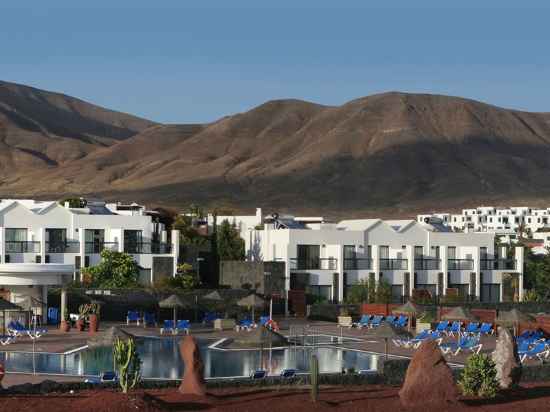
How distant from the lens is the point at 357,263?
216 feet

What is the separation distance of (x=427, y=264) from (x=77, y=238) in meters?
20.3

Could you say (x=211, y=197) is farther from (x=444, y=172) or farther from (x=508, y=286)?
(x=508, y=286)

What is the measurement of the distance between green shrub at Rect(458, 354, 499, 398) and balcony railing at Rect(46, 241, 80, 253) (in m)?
40.7

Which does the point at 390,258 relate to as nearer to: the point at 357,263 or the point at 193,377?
the point at 357,263

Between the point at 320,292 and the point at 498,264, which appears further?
the point at 498,264

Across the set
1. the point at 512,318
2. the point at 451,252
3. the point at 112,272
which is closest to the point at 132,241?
the point at 112,272

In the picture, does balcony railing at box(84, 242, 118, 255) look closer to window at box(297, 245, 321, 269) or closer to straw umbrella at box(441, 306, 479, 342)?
window at box(297, 245, 321, 269)

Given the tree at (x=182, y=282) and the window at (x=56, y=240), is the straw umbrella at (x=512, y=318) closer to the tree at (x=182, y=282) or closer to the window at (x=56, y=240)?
the tree at (x=182, y=282)

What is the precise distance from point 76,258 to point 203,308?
34.8 ft

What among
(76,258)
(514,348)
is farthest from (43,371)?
Answer: (76,258)

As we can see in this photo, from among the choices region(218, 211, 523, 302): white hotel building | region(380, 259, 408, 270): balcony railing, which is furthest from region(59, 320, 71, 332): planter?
region(380, 259, 408, 270): balcony railing

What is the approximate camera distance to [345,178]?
18888 cm

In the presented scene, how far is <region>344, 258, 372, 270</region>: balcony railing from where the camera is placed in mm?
65188

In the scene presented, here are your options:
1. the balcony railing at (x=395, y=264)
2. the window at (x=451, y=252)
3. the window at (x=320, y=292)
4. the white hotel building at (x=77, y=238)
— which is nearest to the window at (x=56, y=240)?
the white hotel building at (x=77, y=238)
